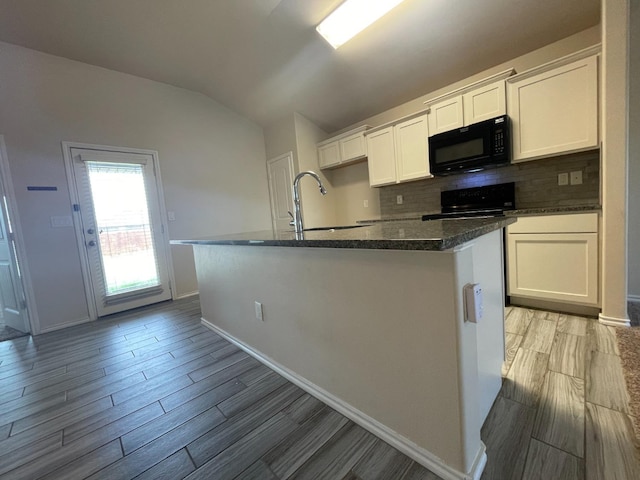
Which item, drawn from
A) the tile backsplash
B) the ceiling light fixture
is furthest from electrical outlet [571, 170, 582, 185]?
the ceiling light fixture

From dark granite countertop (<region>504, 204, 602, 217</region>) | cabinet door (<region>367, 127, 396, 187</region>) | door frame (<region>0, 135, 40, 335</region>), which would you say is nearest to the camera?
dark granite countertop (<region>504, 204, 602, 217</region>)

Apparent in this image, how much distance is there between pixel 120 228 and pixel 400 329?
3758mm

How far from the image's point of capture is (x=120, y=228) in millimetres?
3432

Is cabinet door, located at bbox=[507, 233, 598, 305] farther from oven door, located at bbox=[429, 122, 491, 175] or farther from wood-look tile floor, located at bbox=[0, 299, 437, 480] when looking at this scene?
wood-look tile floor, located at bbox=[0, 299, 437, 480]

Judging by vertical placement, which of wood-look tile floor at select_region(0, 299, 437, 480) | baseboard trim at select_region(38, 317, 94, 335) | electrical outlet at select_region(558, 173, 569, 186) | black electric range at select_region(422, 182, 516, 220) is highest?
electrical outlet at select_region(558, 173, 569, 186)

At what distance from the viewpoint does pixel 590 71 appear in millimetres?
2068

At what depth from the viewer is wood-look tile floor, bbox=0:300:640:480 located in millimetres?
1033

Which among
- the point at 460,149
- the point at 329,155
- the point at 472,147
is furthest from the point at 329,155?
the point at 472,147

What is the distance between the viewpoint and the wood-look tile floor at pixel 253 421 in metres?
1.03

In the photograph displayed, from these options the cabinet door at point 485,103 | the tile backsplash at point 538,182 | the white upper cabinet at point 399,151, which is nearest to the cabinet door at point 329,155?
the white upper cabinet at point 399,151

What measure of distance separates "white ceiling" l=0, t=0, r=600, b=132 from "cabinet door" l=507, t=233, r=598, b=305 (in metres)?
1.82

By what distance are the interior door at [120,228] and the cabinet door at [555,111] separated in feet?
13.9

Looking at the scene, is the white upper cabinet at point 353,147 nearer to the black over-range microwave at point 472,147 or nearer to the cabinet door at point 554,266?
the black over-range microwave at point 472,147

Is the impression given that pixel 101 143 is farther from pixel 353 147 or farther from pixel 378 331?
pixel 378 331
